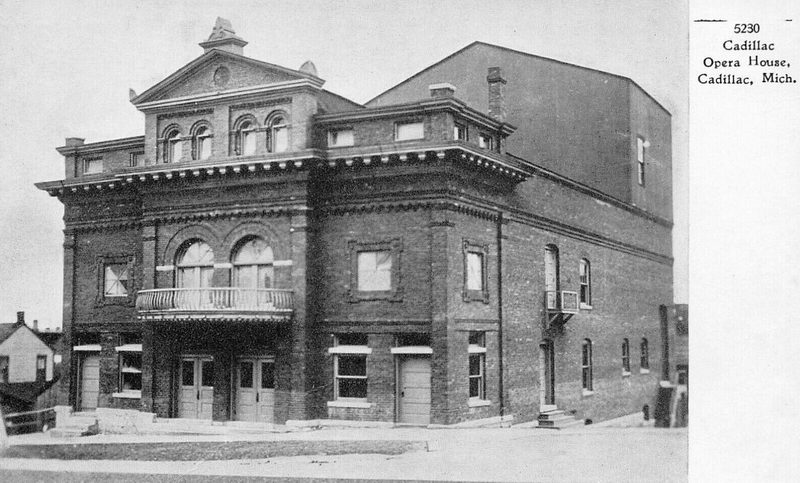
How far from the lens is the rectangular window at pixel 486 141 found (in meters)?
19.8

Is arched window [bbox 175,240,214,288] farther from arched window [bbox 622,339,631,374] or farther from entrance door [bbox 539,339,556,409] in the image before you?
arched window [bbox 622,339,631,374]

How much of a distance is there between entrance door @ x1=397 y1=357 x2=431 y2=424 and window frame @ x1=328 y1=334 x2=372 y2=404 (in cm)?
80

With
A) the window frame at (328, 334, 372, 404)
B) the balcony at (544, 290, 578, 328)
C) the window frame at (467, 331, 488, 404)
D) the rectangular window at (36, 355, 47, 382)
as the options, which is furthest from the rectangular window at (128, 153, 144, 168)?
the balcony at (544, 290, 578, 328)

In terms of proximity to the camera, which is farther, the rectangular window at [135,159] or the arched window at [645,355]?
the arched window at [645,355]

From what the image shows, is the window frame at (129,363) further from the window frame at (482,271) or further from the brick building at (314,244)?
the window frame at (482,271)

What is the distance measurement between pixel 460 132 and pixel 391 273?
3594 millimetres

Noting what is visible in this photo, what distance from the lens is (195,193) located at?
64.6 ft

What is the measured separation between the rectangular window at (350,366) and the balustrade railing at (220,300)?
1463 mm

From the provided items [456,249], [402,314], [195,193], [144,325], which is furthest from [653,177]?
[144,325]

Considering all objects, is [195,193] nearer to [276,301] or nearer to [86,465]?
[276,301]

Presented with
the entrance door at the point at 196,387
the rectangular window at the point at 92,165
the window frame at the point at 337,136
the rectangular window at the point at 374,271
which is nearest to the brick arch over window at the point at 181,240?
the entrance door at the point at 196,387

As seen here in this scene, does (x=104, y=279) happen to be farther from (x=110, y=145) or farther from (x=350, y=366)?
(x=350, y=366)

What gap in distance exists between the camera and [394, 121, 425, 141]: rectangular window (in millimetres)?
18562
